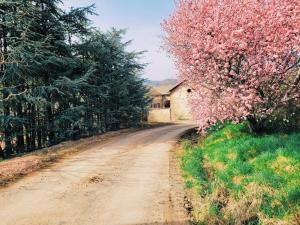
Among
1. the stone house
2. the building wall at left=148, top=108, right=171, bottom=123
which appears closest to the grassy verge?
the stone house

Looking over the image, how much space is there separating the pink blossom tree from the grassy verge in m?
1.86

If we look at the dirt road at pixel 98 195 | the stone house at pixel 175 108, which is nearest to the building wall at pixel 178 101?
the stone house at pixel 175 108

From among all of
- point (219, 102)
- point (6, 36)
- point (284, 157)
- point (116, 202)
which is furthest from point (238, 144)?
point (6, 36)

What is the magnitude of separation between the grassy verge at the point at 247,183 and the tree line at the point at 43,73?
40.7ft

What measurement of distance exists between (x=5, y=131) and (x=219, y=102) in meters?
14.1

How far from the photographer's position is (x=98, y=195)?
33.4 feet

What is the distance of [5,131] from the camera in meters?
22.7

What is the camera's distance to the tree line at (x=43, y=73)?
73.2 ft

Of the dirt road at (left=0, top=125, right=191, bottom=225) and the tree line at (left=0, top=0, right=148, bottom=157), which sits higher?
the tree line at (left=0, top=0, right=148, bottom=157)

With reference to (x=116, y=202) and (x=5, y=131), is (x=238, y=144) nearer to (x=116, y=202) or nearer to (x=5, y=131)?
(x=116, y=202)

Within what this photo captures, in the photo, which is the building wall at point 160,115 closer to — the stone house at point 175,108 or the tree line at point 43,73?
the stone house at point 175,108

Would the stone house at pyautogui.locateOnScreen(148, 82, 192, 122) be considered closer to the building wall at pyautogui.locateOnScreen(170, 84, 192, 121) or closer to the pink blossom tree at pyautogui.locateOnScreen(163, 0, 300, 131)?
the building wall at pyautogui.locateOnScreen(170, 84, 192, 121)

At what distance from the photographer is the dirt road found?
8.29 meters

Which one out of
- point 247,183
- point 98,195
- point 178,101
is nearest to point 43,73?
point 98,195
